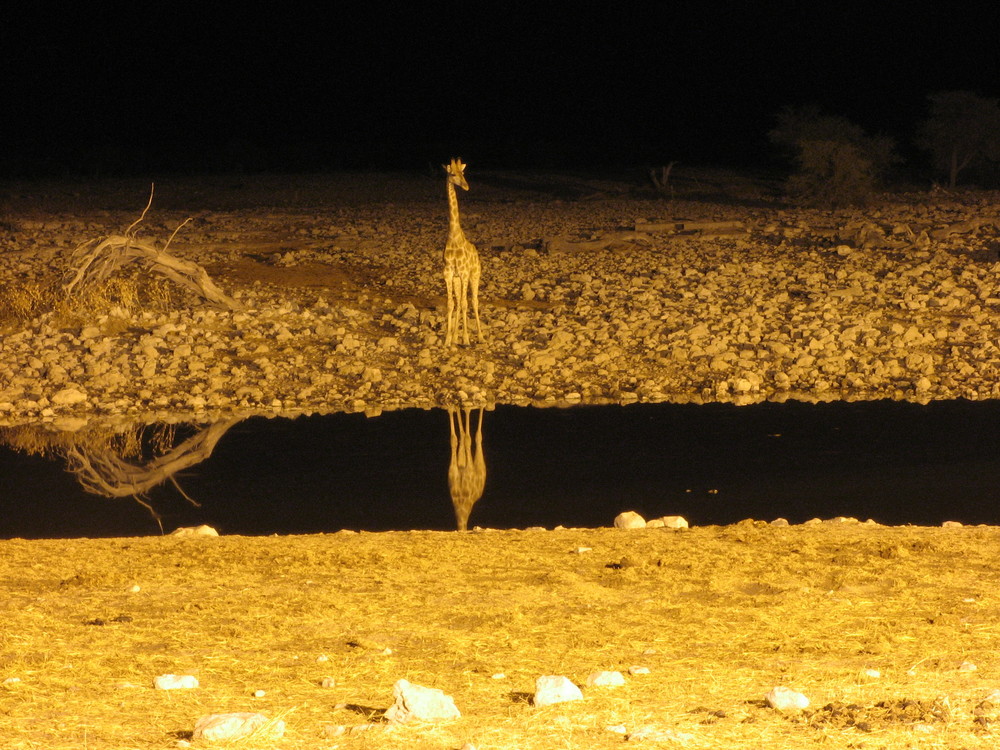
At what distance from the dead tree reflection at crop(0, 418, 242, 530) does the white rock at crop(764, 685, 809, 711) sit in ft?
17.7

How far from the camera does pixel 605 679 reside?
4629 mm

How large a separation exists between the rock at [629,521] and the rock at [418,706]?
11.4 ft

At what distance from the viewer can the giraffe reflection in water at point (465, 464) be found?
8828mm

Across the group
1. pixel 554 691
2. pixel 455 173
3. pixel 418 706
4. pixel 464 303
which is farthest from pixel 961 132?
pixel 418 706

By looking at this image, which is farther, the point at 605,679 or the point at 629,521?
the point at 629,521

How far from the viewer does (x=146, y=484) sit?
9602 millimetres

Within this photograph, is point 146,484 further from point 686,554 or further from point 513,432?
point 686,554

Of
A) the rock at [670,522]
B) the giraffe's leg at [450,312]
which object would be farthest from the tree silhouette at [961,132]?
the rock at [670,522]

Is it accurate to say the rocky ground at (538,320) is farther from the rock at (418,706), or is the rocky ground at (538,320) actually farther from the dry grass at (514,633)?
the rock at (418,706)

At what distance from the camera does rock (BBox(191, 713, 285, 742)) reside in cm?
408

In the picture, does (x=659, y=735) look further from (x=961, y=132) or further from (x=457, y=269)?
(x=961, y=132)

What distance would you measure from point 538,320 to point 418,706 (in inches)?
355

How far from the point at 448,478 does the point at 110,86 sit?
3946 cm

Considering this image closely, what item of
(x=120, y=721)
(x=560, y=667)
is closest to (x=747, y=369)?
(x=560, y=667)
